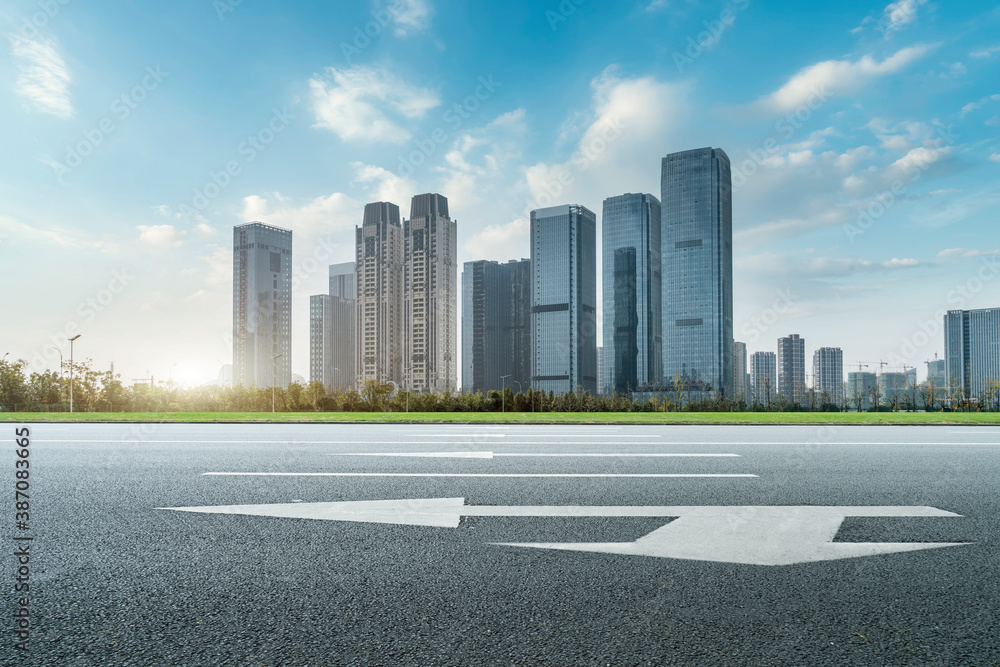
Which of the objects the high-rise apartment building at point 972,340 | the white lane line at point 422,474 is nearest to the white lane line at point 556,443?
the white lane line at point 422,474

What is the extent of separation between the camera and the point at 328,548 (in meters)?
3.96

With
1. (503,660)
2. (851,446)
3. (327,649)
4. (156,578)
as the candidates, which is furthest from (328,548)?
(851,446)

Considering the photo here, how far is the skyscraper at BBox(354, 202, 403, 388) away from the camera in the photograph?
16425cm

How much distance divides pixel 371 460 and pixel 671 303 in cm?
17841

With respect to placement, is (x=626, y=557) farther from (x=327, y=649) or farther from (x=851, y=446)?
(x=851, y=446)

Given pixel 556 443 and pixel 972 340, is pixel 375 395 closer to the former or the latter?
pixel 556 443

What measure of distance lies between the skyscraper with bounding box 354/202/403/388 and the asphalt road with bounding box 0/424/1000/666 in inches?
5985

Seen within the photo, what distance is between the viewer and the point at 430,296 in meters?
171

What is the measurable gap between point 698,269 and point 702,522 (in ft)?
599

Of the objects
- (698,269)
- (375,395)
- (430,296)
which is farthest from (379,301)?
(375,395)

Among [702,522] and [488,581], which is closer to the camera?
[488,581]

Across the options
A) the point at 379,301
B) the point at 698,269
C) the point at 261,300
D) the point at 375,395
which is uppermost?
the point at 698,269

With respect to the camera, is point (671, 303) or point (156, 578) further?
point (671, 303)

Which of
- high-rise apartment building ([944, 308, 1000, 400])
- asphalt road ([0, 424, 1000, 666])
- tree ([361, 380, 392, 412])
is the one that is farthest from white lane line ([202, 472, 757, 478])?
high-rise apartment building ([944, 308, 1000, 400])
